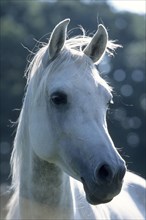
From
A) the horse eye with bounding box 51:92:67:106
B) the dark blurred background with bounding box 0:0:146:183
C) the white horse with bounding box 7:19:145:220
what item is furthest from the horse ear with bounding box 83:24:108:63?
the dark blurred background with bounding box 0:0:146:183

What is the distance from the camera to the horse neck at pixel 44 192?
4191 millimetres

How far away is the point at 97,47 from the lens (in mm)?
4516

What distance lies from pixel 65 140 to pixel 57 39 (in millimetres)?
730

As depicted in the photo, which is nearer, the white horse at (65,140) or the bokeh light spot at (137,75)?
the white horse at (65,140)

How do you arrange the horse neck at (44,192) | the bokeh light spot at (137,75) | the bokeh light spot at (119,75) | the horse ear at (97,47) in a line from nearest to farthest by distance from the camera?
the horse neck at (44,192), the horse ear at (97,47), the bokeh light spot at (119,75), the bokeh light spot at (137,75)

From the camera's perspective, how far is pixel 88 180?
379 cm

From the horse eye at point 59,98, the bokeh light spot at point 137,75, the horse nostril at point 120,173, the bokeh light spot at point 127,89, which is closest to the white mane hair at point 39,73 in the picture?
the horse eye at point 59,98

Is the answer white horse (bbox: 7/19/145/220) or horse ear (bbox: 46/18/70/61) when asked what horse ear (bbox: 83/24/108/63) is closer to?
white horse (bbox: 7/19/145/220)

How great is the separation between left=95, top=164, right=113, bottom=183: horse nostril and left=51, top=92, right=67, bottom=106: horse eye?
580mm

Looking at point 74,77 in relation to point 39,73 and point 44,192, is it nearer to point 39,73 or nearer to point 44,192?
point 39,73

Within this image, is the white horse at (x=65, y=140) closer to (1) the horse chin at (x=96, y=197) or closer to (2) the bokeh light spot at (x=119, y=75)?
(1) the horse chin at (x=96, y=197)

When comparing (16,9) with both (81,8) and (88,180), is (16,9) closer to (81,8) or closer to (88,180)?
(81,8)

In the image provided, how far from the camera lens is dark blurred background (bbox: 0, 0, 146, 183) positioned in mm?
25391

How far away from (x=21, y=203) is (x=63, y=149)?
0.55 meters
